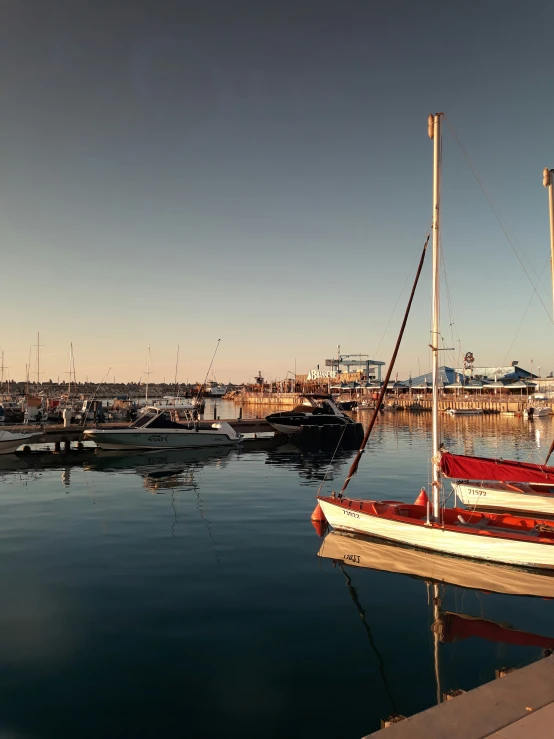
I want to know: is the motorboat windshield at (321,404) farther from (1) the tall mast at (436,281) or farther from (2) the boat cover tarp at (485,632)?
(2) the boat cover tarp at (485,632)

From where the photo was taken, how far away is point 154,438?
39.2 metres

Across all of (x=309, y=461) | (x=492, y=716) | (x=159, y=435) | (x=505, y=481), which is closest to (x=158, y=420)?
(x=159, y=435)

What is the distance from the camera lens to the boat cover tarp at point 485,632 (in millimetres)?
10195

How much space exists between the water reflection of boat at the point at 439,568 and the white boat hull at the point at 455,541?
297mm

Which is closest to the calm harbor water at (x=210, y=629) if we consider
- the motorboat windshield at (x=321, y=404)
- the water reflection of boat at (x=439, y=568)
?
the water reflection of boat at (x=439, y=568)

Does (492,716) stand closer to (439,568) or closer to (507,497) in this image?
(439,568)

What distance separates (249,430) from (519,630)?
1713 inches

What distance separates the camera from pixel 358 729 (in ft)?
23.9

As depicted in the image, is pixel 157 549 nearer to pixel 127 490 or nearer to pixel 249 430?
pixel 127 490

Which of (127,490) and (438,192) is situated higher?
(438,192)

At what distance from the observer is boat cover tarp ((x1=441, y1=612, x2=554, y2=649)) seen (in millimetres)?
10195

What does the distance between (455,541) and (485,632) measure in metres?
3.93

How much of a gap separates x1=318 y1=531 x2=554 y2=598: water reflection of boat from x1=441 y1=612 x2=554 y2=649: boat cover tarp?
6.68 feet

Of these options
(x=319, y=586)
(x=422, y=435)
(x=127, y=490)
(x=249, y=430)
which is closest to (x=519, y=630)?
(x=319, y=586)
